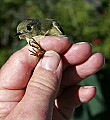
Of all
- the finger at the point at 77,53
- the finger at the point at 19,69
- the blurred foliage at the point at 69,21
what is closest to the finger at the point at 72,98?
the finger at the point at 77,53

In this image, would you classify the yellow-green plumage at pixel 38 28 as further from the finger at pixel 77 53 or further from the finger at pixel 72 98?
the finger at pixel 72 98

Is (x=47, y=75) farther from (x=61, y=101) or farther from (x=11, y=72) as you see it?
(x=61, y=101)

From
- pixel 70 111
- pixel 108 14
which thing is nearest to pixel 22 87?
pixel 70 111

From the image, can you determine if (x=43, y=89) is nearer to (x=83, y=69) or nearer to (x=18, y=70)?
(x=18, y=70)

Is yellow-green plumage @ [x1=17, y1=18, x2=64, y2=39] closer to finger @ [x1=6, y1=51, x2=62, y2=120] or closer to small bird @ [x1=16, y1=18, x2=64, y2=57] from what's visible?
small bird @ [x1=16, y1=18, x2=64, y2=57]

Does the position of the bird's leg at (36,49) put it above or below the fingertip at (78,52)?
above

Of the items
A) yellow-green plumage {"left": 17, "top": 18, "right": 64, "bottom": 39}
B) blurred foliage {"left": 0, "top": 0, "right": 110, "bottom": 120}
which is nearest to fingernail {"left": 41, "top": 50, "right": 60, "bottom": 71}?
yellow-green plumage {"left": 17, "top": 18, "right": 64, "bottom": 39}
